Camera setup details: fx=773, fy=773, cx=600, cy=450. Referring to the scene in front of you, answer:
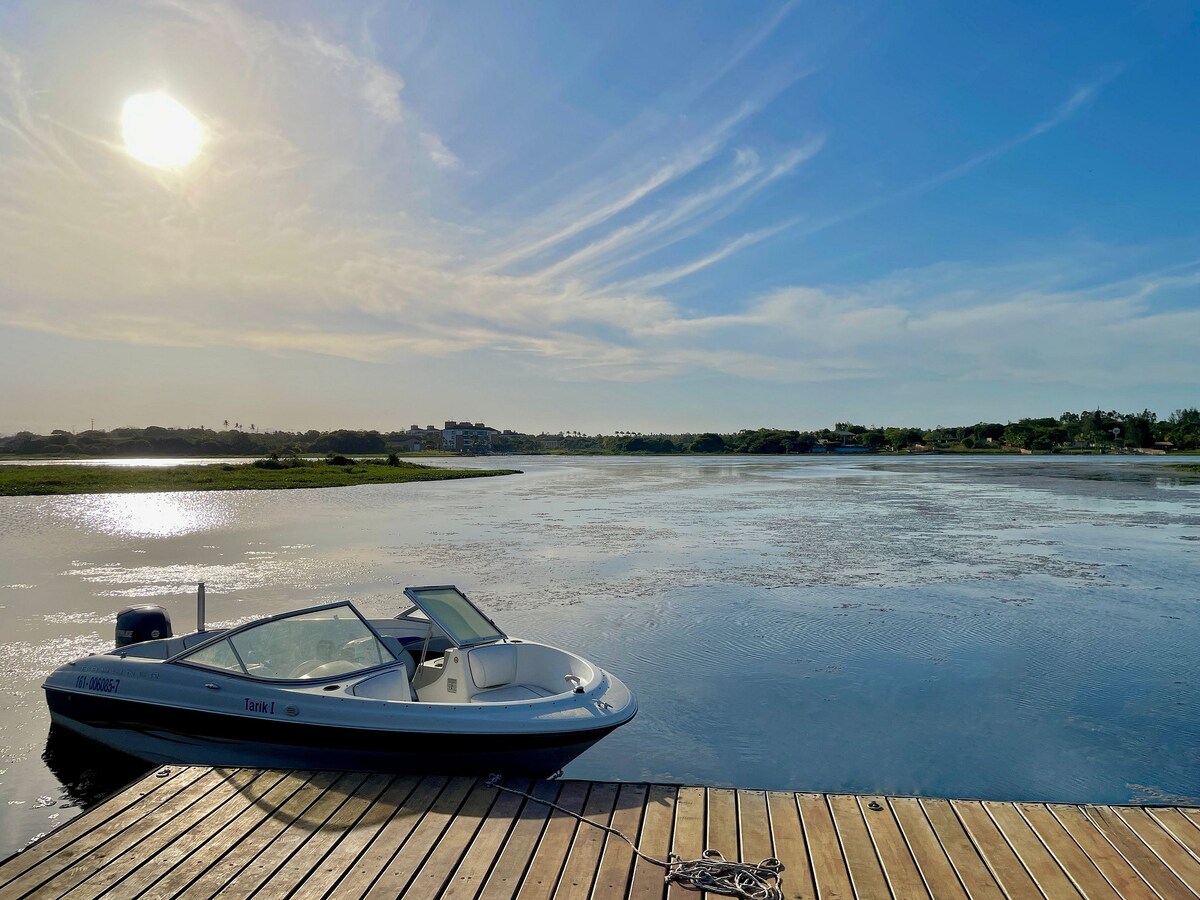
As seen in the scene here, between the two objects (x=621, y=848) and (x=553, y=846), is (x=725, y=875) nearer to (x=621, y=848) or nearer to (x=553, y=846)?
(x=621, y=848)

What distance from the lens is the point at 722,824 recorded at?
5.32 m

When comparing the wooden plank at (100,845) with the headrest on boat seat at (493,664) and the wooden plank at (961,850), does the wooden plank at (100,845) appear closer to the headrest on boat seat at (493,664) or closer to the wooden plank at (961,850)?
the headrest on boat seat at (493,664)

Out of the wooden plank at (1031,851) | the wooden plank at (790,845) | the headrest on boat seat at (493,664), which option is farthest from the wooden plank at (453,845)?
the wooden plank at (1031,851)

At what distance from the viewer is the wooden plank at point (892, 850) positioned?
454cm

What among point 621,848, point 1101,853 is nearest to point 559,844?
point 621,848

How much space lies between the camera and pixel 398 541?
23844 mm

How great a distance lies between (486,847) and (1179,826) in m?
4.72

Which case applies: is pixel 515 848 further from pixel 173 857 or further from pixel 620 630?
pixel 620 630

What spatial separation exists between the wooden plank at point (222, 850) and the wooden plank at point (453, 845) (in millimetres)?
1205

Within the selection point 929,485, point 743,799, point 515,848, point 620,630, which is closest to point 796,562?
point 620,630

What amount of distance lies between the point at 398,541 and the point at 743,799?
1951cm

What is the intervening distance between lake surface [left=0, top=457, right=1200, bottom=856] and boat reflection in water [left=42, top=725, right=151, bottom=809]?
5 centimetres

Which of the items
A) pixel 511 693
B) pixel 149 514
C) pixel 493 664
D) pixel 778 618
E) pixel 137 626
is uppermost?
pixel 137 626

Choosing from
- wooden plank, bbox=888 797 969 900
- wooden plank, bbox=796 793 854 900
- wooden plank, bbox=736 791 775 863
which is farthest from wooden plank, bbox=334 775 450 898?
wooden plank, bbox=888 797 969 900
